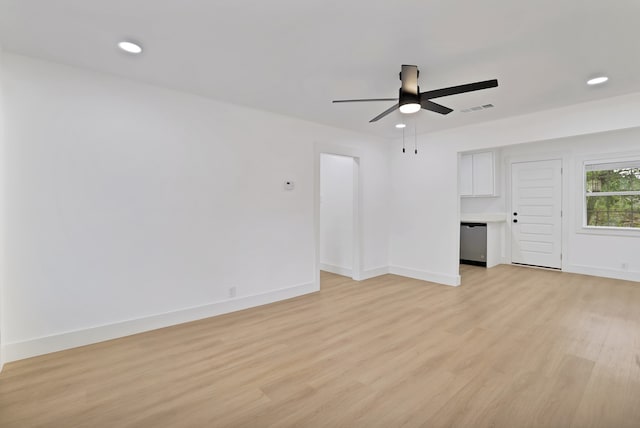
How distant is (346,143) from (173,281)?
129 inches

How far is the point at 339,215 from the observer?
5.69 meters

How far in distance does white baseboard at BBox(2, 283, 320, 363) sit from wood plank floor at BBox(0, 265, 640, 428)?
99 millimetres

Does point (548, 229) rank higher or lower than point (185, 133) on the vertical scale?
lower

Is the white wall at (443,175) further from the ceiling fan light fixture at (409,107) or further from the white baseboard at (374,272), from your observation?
the ceiling fan light fixture at (409,107)

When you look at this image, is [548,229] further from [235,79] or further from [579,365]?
[235,79]

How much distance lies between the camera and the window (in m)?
5.07

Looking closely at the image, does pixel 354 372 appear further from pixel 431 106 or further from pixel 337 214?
pixel 337 214

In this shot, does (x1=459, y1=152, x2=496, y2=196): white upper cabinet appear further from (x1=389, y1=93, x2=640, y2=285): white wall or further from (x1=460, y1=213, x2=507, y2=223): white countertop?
(x1=389, y1=93, x2=640, y2=285): white wall

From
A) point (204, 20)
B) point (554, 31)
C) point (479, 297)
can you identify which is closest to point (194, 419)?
point (204, 20)

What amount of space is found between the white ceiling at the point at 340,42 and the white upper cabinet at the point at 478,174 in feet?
9.85

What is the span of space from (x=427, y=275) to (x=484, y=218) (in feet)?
7.11

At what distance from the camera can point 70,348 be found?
2.69m

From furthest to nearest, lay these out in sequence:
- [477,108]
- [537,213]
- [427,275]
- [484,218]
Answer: [484,218] → [537,213] → [427,275] → [477,108]

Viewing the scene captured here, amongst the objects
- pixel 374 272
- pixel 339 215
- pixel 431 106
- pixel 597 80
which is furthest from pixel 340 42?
pixel 374 272
